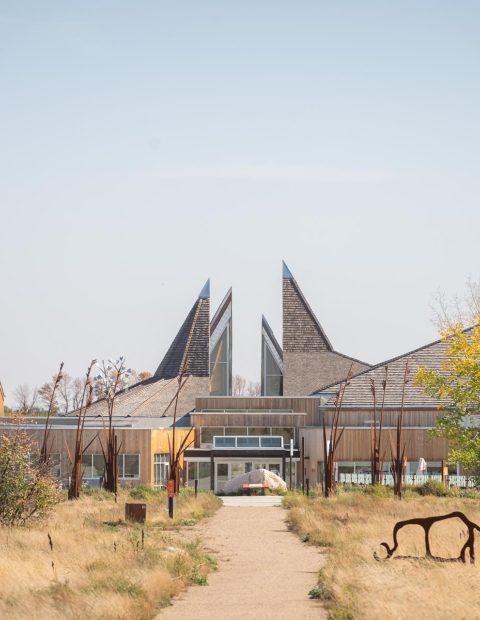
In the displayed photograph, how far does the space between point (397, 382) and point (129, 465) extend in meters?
15.6

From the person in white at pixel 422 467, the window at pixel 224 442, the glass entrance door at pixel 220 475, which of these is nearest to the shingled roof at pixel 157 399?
the glass entrance door at pixel 220 475

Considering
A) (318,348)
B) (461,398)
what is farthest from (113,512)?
(318,348)

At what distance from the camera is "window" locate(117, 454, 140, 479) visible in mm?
51375

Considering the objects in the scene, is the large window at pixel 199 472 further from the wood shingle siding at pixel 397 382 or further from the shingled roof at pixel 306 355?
the shingled roof at pixel 306 355

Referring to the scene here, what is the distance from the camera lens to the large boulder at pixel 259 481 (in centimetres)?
4356

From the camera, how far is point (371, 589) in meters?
12.9

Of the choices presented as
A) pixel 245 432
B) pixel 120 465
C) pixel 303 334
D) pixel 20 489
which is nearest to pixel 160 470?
pixel 120 465

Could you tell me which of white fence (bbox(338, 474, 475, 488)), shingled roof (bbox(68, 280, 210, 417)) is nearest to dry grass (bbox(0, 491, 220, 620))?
white fence (bbox(338, 474, 475, 488))

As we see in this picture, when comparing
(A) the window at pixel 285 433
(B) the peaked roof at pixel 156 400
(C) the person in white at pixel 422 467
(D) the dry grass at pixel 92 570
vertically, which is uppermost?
(B) the peaked roof at pixel 156 400

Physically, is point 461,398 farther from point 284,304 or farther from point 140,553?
point 284,304

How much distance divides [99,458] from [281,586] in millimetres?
37713

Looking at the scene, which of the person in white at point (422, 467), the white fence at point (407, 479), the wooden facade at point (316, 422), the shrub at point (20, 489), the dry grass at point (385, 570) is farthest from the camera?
the wooden facade at point (316, 422)

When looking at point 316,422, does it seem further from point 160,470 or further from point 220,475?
point 160,470

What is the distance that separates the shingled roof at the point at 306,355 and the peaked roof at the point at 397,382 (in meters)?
9.59
